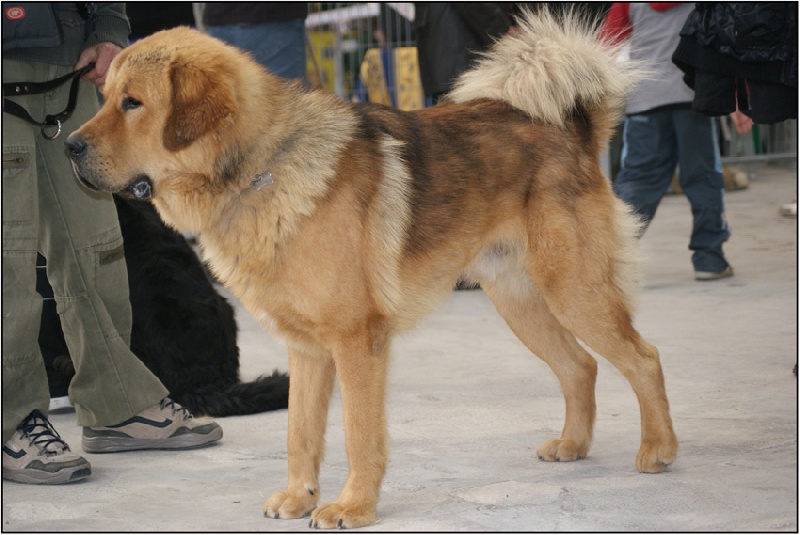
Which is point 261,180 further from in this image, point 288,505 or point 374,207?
point 288,505

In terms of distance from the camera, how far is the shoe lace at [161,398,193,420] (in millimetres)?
4152

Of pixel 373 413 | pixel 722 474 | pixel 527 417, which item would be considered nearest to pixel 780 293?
pixel 527 417

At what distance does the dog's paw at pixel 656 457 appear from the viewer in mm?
3574

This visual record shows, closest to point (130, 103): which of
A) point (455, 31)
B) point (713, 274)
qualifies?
point (455, 31)

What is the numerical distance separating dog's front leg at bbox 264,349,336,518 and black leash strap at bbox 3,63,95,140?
1.26 metres

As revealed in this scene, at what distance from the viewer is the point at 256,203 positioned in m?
3.16

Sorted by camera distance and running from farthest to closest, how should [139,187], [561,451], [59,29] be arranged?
[561,451]
[59,29]
[139,187]

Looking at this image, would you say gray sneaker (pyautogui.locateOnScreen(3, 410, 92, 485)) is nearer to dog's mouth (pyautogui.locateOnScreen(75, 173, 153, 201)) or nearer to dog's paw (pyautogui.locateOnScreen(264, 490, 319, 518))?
dog's paw (pyautogui.locateOnScreen(264, 490, 319, 518))

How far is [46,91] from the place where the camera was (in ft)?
12.3

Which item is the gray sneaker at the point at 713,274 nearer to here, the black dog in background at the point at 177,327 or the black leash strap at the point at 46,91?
the black dog in background at the point at 177,327

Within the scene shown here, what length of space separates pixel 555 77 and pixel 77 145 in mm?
1691

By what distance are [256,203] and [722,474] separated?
70.7 inches

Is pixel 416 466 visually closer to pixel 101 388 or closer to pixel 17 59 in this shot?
pixel 101 388

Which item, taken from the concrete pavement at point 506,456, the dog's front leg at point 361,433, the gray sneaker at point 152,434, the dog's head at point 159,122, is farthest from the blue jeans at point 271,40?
the dog's front leg at point 361,433
